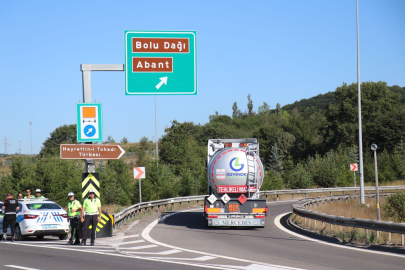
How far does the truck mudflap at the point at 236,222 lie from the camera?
18422mm

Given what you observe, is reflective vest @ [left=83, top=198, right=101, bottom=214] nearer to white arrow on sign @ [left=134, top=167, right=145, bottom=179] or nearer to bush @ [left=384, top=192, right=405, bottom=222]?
white arrow on sign @ [left=134, top=167, right=145, bottom=179]

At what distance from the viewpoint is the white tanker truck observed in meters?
18.5

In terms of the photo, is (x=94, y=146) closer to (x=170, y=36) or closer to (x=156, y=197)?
(x=170, y=36)

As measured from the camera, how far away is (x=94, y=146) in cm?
1542

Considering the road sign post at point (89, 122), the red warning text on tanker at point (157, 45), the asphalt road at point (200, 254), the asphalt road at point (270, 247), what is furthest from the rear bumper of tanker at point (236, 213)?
the red warning text on tanker at point (157, 45)

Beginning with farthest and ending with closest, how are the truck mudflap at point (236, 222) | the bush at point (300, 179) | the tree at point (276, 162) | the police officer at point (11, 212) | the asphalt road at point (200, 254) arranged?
the tree at point (276, 162), the bush at point (300, 179), the truck mudflap at point (236, 222), the police officer at point (11, 212), the asphalt road at point (200, 254)

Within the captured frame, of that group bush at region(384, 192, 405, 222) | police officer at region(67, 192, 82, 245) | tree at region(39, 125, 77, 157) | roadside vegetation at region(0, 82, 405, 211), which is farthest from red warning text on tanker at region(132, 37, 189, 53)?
tree at region(39, 125, 77, 157)

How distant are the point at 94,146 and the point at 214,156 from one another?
583 cm

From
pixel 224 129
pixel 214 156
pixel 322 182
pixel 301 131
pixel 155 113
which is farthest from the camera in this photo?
pixel 224 129

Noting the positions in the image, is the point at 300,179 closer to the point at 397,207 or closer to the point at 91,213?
the point at 397,207

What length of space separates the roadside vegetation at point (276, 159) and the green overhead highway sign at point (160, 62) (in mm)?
12378

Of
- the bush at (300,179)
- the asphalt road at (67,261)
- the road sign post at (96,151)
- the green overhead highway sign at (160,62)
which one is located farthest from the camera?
the bush at (300,179)

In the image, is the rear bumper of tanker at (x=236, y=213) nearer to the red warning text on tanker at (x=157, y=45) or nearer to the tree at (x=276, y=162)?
the red warning text on tanker at (x=157, y=45)

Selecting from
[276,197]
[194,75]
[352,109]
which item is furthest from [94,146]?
[352,109]
